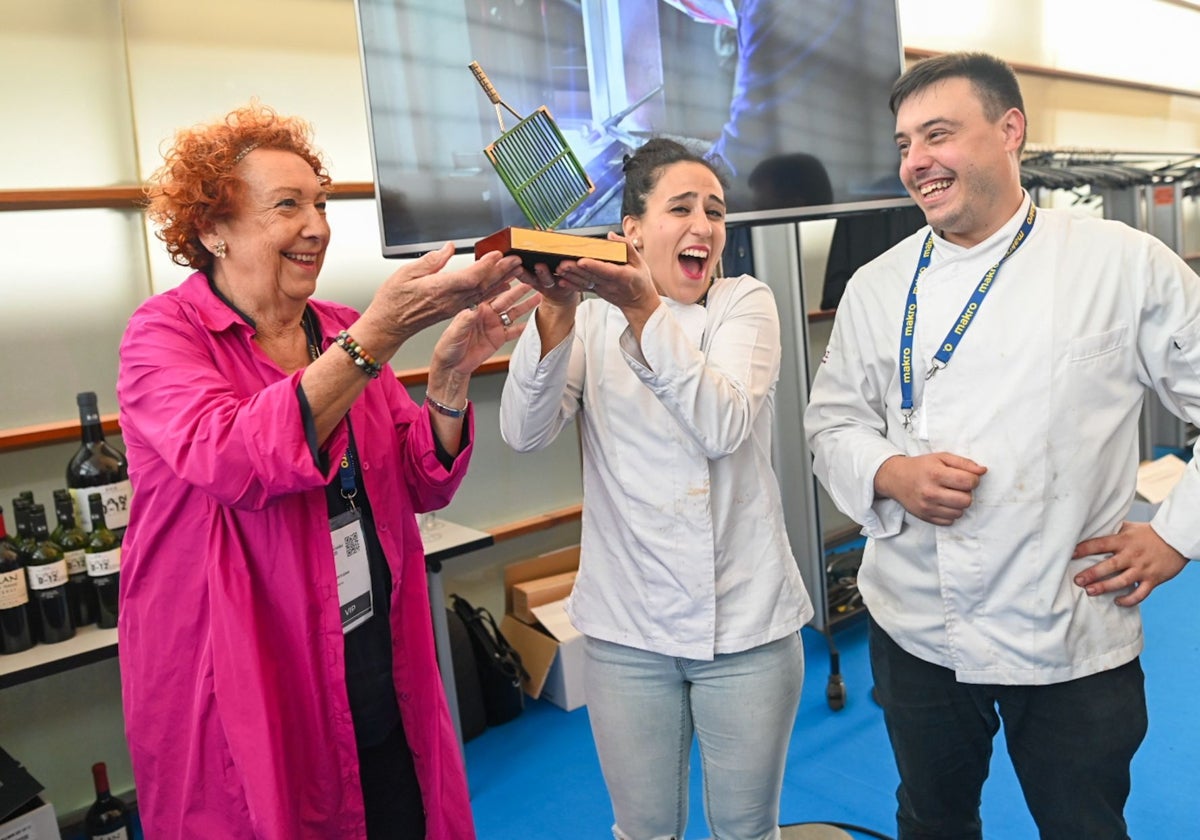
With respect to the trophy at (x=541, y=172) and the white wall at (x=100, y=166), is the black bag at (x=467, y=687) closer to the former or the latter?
the white wall at (x=100, y=166)

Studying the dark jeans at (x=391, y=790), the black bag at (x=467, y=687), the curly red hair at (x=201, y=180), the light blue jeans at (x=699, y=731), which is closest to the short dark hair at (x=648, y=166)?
the curly red hair at (x=201, y=180)

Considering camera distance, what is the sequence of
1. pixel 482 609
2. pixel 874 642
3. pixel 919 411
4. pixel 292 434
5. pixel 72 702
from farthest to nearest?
pixel 482 609
pixel 72 702
pixel 874 642
pixel 919 411
pixel 292 434

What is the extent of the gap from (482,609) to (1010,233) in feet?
7.75

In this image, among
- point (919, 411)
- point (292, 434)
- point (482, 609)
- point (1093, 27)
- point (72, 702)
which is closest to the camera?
point (292, 434)

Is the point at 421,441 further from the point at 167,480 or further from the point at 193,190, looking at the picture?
the point at 193,190

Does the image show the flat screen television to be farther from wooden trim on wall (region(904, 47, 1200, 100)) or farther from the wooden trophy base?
wooden trim on wall (region(904, 47, 1200, 100))

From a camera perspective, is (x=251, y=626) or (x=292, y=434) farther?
(x=251, y=626)

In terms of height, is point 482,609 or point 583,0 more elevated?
point 583,0

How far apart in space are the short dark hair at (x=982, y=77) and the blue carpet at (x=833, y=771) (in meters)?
1.80

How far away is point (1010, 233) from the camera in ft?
4.50

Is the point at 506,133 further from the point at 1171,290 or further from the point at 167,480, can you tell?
the point at 1171,290

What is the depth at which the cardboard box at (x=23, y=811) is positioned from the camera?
1946 mm

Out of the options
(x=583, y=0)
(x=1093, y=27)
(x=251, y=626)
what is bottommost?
(x=251, y=626)

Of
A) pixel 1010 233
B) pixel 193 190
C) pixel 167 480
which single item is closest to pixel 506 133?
pixel 193 190
